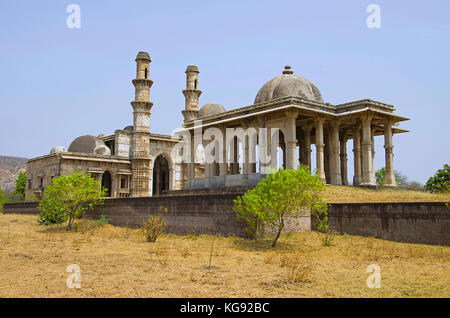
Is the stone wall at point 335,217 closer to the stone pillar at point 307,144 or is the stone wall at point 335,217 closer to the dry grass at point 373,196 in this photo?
the dry grass at point 373,196

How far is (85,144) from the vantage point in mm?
43438

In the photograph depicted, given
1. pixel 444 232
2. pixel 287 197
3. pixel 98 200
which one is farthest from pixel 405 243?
pixel 98 200

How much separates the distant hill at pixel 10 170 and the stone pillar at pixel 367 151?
102635 mm

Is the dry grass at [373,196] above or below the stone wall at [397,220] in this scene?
above

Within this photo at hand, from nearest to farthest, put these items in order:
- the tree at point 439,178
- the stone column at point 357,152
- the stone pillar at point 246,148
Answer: the stone column at point 357,152 → the stone pillar at point 246,148 → the tree at point 439,178

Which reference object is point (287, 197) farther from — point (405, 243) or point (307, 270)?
point (307, 270)

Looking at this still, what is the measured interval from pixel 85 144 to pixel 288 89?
2471 centimetres

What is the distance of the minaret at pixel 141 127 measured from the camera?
40062 mm

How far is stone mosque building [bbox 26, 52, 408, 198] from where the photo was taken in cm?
2542

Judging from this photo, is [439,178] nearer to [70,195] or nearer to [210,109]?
[210,109]

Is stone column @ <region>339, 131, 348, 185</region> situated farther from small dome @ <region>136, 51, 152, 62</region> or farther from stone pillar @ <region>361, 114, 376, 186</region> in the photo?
small dome @ <region>136, 51, 152, 62</region>

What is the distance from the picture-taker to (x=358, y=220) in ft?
53.2

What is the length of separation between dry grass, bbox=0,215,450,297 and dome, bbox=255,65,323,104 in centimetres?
1311
